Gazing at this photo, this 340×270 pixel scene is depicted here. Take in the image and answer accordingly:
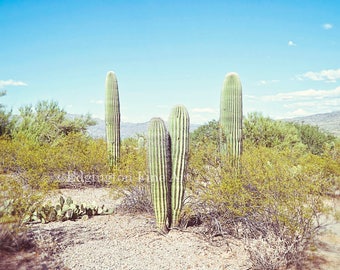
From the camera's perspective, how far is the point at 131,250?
5.84 metres

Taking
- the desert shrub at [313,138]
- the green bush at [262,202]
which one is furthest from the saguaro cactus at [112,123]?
the desert shrub at [313,138]

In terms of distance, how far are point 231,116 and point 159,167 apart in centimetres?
291

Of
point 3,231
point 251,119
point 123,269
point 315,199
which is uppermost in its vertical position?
point 251,119

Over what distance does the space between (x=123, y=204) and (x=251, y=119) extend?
46.8 feet

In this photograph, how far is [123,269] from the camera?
16.9ft

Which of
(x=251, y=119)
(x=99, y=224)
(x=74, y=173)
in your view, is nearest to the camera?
(x=99, y=224)

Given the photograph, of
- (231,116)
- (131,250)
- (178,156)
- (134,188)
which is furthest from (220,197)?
(231,116)

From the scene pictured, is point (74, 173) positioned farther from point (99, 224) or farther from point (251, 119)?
point (251, 119)

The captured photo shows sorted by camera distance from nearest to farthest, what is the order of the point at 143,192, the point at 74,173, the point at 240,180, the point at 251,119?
the point at 240,180 → the point at 143,192 → the point at 74,173 → the point at 251,119

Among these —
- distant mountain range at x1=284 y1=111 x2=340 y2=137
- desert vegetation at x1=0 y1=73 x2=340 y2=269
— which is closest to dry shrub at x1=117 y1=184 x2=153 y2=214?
desert vegetation at x1=0 y1=73 x2=340 y2=269

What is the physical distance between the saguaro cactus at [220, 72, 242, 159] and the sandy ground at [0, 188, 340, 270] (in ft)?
7.85

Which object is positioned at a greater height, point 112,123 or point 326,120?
point 326,120

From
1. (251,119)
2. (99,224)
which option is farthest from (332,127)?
(99,224)

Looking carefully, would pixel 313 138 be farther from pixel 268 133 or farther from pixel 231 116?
pixel 231 116
